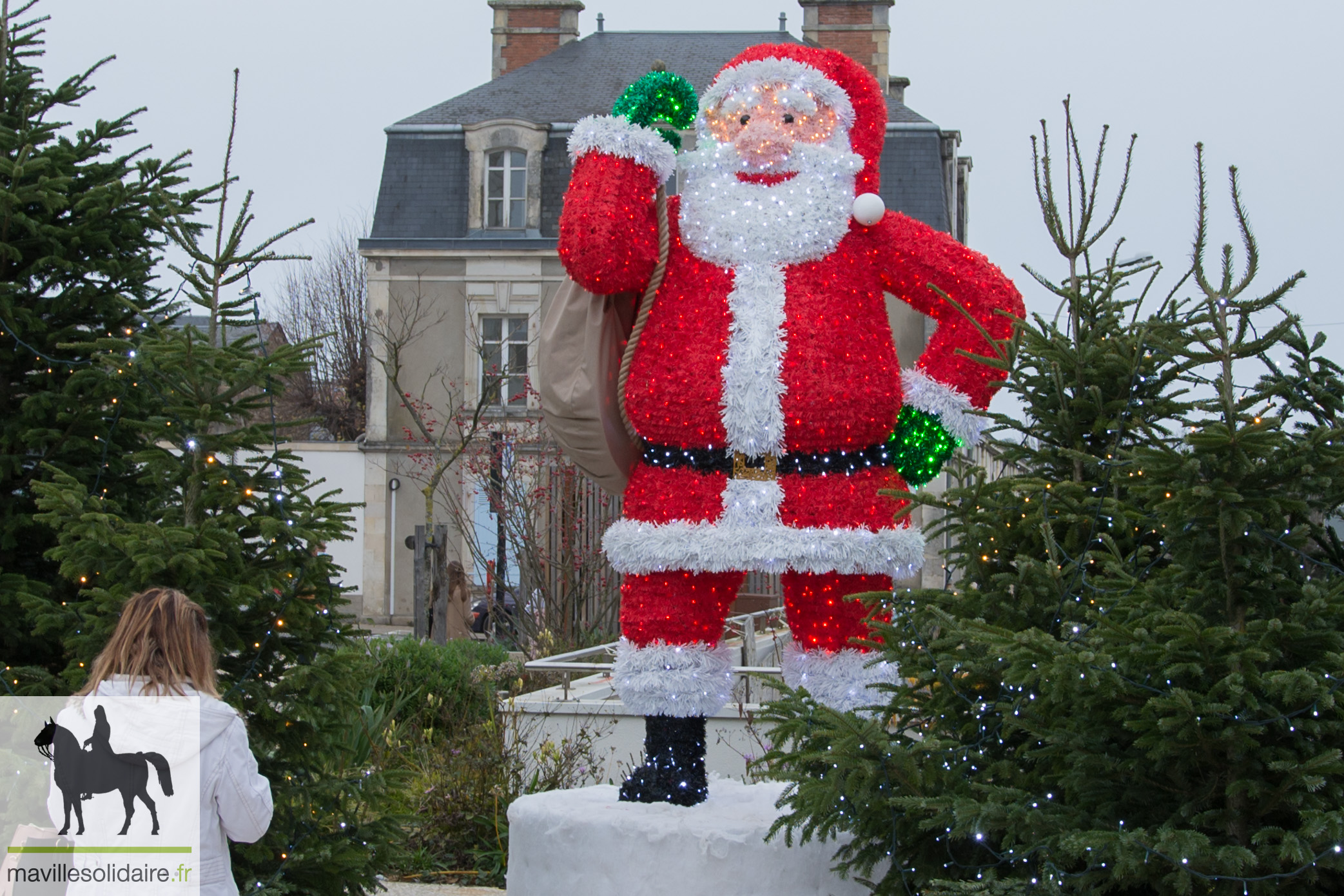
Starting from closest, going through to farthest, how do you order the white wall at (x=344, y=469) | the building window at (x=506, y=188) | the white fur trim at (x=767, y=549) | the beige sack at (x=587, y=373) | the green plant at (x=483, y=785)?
the white fur trim at (x=767, y=549) → the beige sack at (x=587, y=373) → the green plant at (x=483, y=785) → the building window at (x=506, y=188) → the white wall at (x=344, y=469)

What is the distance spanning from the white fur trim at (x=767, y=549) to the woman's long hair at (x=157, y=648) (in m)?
1.67

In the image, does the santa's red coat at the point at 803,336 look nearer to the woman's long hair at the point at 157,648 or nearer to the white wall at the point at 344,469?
the woman's long hair at the point at 157,648

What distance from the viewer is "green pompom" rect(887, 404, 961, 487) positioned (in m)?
4.60

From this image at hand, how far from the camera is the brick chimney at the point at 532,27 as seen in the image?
21.4m

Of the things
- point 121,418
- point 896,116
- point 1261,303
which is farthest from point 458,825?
point 896,116

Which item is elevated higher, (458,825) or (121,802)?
(121,802)

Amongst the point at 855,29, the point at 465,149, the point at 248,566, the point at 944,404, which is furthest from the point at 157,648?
the point at 855,29

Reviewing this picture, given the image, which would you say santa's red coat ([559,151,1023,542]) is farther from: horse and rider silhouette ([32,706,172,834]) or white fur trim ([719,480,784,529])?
horse and rider silhouette ([32,706,172,834])

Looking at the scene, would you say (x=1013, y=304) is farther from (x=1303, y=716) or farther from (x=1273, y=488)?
(x=1303, y=716)

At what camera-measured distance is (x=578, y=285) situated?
15.6 feet

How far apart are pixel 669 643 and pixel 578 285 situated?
1.29 metres

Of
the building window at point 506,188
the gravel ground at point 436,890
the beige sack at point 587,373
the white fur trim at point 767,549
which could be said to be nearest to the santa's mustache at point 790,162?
the beige sack at point 587,373

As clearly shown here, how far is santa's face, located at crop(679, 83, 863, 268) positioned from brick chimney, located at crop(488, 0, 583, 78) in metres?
17.6

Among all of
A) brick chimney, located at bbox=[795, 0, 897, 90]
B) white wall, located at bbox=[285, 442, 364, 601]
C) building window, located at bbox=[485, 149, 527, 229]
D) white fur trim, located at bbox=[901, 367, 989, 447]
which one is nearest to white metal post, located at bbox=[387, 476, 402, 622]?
white wall, located at bbox=[285, 442, 364, 601]
